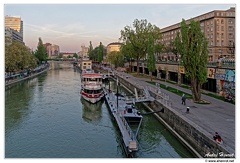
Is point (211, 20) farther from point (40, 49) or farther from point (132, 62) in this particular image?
point (40, 49)

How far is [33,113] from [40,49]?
118074mm

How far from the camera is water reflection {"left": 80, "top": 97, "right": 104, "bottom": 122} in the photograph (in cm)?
3197

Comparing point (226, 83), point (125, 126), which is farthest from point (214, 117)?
point (226, 83)

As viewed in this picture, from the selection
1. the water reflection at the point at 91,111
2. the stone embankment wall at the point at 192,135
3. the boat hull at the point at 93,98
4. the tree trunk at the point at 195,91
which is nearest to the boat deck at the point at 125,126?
the water reflection at the point at 91,111

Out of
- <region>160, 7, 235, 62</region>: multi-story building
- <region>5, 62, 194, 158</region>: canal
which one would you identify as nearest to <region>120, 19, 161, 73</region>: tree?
<region>160, 7, 235, 62</region>: multi-story building

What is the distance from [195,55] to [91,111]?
15958 millimetres

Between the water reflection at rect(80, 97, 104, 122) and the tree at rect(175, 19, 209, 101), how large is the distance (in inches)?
495

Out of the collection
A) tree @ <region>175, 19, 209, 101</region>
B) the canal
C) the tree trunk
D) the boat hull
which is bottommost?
the canal

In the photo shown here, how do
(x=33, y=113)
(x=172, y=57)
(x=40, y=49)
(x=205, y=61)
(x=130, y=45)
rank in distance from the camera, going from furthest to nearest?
(x=40, y=49), (x=172, y=57), (x=130, y=45), (x=33, y=113), (x=205, y=61)

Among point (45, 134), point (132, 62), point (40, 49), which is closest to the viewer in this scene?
point (45, 134)

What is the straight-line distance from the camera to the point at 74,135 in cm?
2473

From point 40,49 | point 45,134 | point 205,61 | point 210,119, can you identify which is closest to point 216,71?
point 205,61

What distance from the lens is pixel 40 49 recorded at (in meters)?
145

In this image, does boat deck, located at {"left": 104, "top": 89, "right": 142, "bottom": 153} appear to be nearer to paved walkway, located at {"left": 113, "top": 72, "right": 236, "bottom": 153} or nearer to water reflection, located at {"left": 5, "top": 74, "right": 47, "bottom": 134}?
paved walkway, located at {"left": 113, "top": 72, "right": 236, "bottom": 153}
